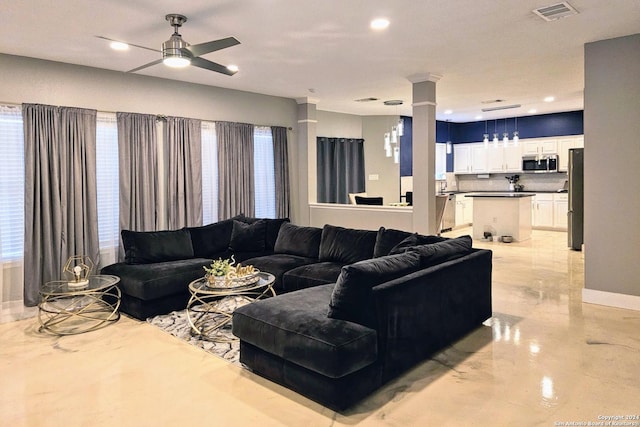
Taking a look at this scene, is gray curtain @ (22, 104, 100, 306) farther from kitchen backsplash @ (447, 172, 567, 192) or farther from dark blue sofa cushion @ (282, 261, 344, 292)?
kitchen backsplash @ (447, 172, 567, 192)

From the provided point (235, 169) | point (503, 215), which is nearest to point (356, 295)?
point (235, 169)

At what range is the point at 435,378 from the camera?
3199mm

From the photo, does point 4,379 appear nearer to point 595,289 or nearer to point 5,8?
point 5,8

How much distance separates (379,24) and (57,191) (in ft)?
12.9

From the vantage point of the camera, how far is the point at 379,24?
4105 millimetres

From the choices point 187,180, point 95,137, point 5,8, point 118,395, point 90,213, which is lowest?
point 118,395

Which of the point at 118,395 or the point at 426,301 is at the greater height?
the point at 426,301

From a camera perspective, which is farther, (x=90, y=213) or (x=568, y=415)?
(x=90, y=213)

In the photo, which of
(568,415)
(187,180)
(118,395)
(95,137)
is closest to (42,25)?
(95,137)

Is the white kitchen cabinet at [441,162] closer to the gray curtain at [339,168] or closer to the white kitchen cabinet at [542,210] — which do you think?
the white kitchen cabinet at [542,210]

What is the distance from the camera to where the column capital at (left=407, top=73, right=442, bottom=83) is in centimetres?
611

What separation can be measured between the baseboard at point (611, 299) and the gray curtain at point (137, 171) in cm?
534

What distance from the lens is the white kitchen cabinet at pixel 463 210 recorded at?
11.2 m

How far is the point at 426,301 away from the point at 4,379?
315 centimetres
